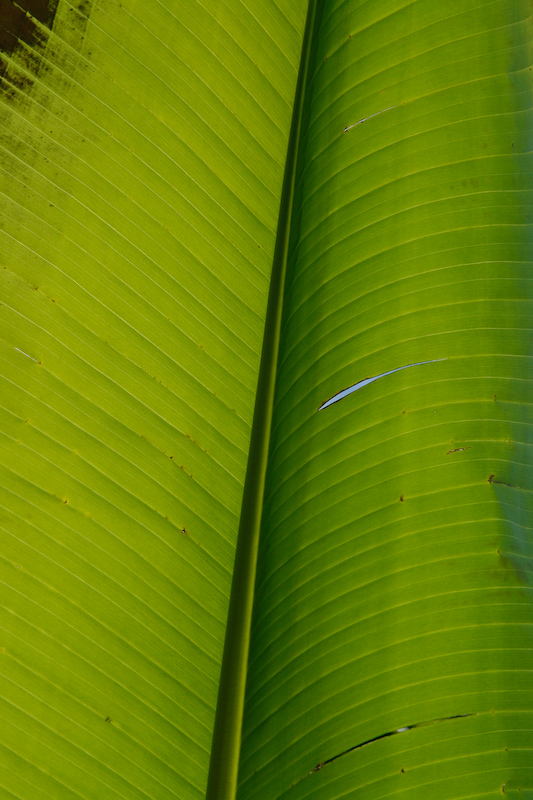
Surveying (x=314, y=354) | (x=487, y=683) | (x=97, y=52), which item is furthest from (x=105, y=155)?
(x=487, y=683)

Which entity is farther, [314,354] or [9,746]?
[314,354]

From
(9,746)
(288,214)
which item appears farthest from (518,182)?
(9,746)

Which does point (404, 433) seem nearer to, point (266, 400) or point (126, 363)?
point (266, 400)

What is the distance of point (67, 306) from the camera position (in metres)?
0.68

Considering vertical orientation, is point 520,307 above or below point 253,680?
above

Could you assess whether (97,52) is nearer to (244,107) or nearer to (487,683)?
(244,107)

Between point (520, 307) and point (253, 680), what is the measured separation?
54cm

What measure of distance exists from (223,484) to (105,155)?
40cm

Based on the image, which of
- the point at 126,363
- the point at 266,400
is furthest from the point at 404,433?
the point at 126,363

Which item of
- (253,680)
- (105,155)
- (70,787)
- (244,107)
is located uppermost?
(244,107)

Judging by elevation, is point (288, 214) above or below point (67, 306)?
above

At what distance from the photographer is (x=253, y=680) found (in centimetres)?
73

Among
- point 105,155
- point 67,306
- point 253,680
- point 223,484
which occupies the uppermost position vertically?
point 105,155

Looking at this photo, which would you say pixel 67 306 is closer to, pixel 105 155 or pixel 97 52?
pixel 105 155
